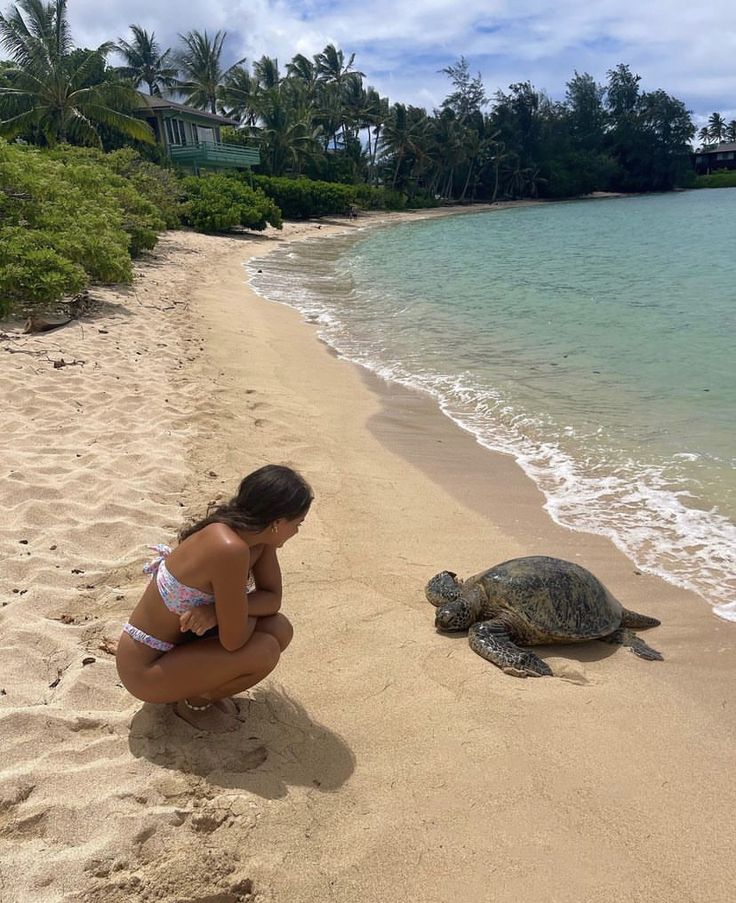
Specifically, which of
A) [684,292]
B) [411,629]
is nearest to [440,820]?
[411,629]

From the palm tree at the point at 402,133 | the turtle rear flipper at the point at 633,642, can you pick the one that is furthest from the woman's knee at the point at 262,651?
the palm tree at the point at 402,133

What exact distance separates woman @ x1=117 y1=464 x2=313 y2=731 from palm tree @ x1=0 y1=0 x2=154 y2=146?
31.0 meters

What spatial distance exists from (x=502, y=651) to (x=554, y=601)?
1.53 feet

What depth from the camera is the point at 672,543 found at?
4820 mm

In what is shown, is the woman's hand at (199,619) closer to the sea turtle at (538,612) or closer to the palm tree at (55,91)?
the sea turtle at (538,612)

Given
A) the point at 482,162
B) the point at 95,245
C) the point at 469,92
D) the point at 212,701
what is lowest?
the point at 212,701

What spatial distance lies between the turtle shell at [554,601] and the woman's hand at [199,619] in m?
1.90

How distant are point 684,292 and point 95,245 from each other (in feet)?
44.5

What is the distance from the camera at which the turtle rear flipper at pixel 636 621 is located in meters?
3.92

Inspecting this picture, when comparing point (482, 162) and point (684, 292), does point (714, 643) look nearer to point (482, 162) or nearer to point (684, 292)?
point (684, 292)

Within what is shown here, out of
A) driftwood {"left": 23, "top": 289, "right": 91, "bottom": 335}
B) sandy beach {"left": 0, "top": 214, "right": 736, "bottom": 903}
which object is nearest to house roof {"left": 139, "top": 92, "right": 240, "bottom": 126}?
driftwood {"left": 23, "top": 289, "right": 91, "bottom": 335}

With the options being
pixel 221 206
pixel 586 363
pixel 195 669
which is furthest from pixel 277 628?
pixel 221 206

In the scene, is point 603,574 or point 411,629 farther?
point 603,574

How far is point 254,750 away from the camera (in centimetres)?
264
